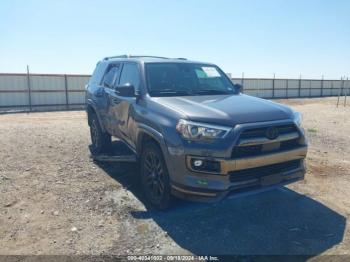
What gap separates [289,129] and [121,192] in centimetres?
273

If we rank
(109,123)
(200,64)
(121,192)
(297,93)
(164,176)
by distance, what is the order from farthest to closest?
(297,93) < (109,123) < (200,64) < (121,192) < (164,176)

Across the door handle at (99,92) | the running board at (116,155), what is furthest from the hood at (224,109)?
the door handle at (99,92)

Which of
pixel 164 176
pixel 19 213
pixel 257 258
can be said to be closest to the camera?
pixel 257 258

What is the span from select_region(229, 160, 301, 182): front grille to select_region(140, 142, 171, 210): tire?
881 mm

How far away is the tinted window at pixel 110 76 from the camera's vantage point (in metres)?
6.46

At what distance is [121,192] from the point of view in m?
5.34

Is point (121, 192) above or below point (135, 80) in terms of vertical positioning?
below

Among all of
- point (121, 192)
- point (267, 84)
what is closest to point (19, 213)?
point (121, 192)

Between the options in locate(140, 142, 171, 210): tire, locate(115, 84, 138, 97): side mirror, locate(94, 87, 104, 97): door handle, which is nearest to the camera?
locate(140, 142, 171, 210): tire

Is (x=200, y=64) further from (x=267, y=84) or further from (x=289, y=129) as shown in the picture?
(x=267, y=84)

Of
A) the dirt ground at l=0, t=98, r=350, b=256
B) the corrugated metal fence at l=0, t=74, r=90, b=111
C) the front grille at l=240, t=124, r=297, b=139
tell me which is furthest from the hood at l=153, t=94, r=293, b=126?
the corrugated metal fence at l=0, t=74, r=90, b=111

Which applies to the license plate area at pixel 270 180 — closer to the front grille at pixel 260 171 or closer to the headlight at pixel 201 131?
the front grille at pixel 260 171

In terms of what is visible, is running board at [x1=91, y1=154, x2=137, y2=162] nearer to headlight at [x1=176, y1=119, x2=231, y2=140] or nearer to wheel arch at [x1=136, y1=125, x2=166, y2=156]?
wheel arch at [x1=136, y1=125, x2=166, y2=156]

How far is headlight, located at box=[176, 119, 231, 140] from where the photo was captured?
12.6 ft
